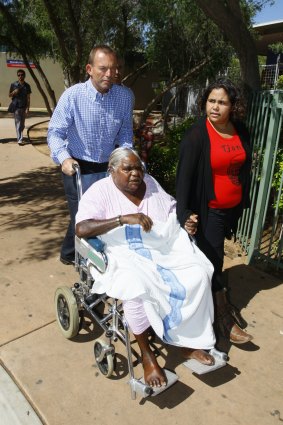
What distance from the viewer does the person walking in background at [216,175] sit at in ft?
9.52

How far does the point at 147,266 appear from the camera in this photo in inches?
104

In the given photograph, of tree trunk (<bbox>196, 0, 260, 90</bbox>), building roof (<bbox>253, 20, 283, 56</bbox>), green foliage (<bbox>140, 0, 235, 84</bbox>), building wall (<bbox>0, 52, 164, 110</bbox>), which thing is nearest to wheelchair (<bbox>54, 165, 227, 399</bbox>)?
tree trunk (<bbox>196, 0, 260, 90</bbox>)

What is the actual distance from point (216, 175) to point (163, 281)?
36.9 inches

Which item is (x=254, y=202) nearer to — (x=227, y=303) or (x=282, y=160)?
(x=282, y=160)

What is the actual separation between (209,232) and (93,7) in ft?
28.9

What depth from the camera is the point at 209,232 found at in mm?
3203

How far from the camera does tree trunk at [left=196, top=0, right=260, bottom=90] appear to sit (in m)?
4.46

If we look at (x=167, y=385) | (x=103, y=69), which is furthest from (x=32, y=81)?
(x=167, y=385)

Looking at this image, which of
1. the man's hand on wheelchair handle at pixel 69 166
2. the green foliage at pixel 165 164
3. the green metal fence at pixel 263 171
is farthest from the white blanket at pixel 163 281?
the green foliage at pixel 165 164

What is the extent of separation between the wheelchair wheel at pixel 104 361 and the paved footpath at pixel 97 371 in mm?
82

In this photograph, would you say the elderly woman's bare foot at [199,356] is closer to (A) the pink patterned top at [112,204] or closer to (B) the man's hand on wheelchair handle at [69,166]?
(A) the pink patterned top at [112,204]

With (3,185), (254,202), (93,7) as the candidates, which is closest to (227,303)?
(254,202)

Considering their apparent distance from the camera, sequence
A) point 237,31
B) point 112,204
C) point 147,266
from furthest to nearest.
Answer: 1. point 237,31
2. point 112,204
3. point 147,266

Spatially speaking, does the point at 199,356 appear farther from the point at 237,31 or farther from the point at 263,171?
the point at 237,31
